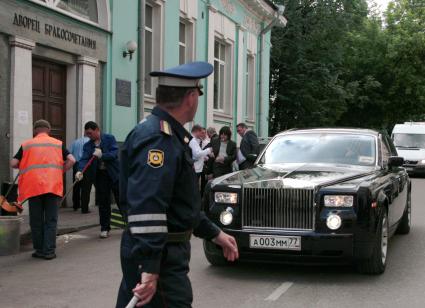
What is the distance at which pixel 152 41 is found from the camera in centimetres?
1605

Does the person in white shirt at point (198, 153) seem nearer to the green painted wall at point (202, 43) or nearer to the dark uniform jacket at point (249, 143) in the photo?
the dark uniform jacket at point (249, 143)

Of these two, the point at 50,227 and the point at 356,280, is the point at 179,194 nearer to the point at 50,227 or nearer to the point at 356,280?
the point at 356,280

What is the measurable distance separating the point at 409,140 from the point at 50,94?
18333 mm

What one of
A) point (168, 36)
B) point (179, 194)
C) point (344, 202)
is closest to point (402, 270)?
point (344, 202)

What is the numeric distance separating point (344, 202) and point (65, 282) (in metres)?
2.92

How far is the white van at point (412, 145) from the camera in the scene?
1001 inches

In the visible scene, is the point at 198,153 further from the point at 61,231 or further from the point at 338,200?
the point at 338,200

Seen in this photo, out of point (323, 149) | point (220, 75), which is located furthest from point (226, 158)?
point (220, 75)

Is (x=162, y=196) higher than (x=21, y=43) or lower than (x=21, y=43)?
lower

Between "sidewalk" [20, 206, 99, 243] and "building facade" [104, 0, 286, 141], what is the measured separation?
244cm

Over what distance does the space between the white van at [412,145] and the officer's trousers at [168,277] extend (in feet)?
77.7

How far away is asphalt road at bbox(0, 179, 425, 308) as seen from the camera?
5.57 metres

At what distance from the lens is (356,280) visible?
20.9 feet

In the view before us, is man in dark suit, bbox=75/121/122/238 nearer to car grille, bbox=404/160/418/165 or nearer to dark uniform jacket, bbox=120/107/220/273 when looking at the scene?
dark uniform jacket, bbox=120/107/220/273
